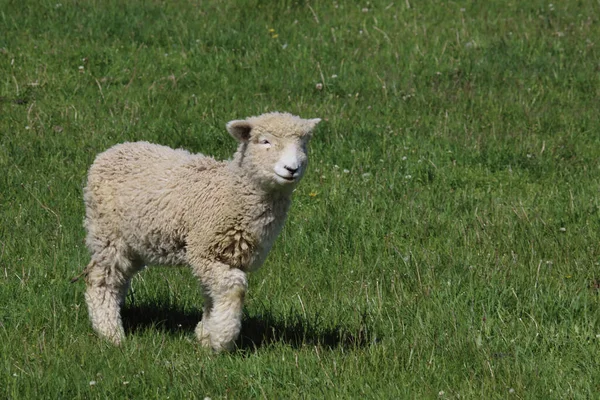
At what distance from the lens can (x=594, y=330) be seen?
6.12 meters

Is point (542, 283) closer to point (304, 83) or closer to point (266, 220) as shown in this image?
point (266, 220)

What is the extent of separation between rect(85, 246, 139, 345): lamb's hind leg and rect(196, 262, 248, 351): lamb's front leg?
2.31 ft

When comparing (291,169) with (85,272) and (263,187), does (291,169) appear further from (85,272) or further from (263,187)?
(85,272)

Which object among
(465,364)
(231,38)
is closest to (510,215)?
(465,364)

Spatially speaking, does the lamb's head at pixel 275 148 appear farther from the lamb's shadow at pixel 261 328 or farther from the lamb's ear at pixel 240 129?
the lamb's shadow at pixel 261 328

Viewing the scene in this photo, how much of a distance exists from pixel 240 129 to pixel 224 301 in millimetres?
958

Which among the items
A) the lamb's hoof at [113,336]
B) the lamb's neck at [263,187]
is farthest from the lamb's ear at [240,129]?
the lamb's hoof at [113,336]

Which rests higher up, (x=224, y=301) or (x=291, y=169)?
(x=291, y=169)

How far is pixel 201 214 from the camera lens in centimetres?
584

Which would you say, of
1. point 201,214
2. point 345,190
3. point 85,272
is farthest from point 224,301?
point 345,190

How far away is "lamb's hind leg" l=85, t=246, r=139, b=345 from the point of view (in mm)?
6160

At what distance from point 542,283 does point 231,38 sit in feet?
18.0

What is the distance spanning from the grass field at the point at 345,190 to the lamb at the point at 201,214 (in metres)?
0.27

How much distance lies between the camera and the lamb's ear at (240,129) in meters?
5.73
